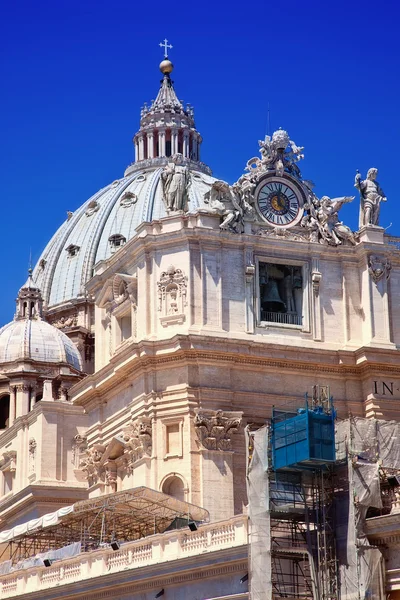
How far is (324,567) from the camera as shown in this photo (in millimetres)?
46219

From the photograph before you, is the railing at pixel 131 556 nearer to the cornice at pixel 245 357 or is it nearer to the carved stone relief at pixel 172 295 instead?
the cornice at pixel 245 357

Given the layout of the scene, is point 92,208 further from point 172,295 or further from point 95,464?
point 172,295

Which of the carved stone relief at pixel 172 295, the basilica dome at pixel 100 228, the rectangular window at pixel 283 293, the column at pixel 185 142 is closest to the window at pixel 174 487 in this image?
the carved stone relief at pixel 172 295

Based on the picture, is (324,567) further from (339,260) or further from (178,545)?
(339,260)

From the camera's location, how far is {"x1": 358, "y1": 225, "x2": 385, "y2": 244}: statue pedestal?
69938mm

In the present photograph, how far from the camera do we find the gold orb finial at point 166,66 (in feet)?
442

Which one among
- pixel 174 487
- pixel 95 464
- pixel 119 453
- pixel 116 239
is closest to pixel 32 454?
pixel 95 464

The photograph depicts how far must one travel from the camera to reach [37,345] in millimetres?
106750

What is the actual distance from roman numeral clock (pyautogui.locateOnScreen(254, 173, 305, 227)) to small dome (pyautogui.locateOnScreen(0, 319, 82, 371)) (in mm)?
39172

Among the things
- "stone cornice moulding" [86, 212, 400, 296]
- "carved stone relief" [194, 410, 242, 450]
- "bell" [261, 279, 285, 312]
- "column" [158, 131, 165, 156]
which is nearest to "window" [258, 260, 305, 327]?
"bell" [261, 279, 285, 312]

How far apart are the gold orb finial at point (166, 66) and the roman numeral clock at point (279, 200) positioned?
6628 centimetres

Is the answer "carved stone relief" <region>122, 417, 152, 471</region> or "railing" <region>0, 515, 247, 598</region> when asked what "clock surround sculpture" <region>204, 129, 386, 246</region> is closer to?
"carved stone relief" <region>122, 417, 152, 471</region>

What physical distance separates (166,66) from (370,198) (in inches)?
2658

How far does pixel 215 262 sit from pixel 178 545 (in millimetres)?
20155
